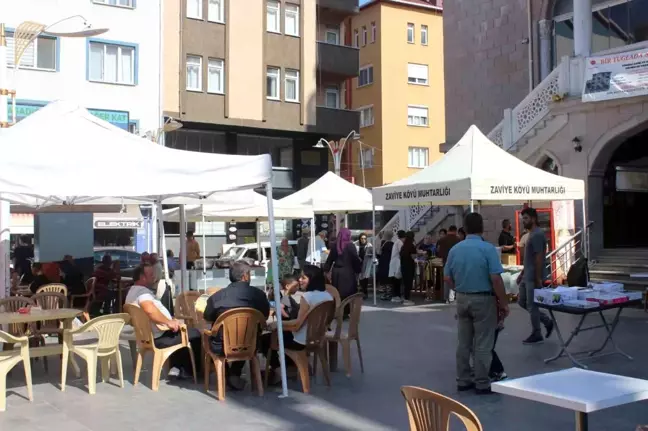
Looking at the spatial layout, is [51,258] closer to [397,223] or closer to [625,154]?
[397,223]

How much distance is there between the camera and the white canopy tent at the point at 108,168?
23.1 feet

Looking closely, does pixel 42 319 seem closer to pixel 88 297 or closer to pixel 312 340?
pixel 312 340

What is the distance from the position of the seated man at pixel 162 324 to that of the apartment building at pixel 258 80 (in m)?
20.7

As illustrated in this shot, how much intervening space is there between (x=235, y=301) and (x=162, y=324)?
3.20ft

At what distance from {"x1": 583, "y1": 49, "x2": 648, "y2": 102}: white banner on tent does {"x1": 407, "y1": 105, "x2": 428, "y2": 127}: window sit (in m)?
24.4

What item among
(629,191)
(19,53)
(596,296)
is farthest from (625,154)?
(19,53)

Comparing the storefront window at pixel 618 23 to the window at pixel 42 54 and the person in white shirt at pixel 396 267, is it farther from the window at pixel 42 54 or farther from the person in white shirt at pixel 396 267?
the window at pixel 42 54

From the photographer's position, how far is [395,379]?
26.2ft

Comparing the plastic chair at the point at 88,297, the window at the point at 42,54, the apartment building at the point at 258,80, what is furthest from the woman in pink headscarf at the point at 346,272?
the apartment building at the point at 258,80

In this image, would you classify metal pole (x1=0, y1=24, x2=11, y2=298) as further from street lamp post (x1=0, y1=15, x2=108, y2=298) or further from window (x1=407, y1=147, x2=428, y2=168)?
window (x1=407, y1=147, x2=428, y2=168)

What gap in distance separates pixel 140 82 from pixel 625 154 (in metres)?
16.6

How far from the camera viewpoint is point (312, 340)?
7.48 m

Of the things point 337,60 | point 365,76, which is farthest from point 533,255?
point 365,76

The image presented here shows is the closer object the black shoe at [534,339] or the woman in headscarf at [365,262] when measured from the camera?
the black shoe at [534,339]
